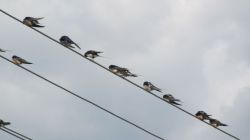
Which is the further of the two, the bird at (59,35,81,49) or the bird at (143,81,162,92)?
the bird at (143,81,162,92)

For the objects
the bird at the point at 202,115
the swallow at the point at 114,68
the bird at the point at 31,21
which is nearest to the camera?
the bird at the point at 31,21

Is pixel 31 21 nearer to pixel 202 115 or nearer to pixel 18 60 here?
pixel 18 60

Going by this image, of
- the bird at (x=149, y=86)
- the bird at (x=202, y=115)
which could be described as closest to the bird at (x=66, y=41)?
the bird at (x=149, y=86)

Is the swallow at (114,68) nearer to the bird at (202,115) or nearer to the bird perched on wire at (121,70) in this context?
the bird perched on wire at (121,70)

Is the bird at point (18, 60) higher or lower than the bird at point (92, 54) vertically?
lower

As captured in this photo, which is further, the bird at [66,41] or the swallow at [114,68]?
the swallow at [114,68]

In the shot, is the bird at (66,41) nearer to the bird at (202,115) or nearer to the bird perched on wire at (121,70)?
the bird perched on wire at (121,70)

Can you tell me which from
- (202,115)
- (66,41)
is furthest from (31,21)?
(202,115)

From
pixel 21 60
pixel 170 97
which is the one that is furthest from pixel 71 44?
pixel 170 97

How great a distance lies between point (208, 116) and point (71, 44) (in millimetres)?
8036

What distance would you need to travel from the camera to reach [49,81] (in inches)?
1460

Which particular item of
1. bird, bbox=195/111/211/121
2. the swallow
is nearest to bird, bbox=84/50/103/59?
the swallow

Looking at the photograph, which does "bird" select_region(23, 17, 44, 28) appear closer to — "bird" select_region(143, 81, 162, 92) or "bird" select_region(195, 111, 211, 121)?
"bird" select_region(143, 81, 162, 92)

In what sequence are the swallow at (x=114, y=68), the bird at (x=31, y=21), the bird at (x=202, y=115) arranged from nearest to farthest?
the bird at (x=31, y=21)
the swallow at (x=114, y=68)
the bird at (x=202, y=115)
